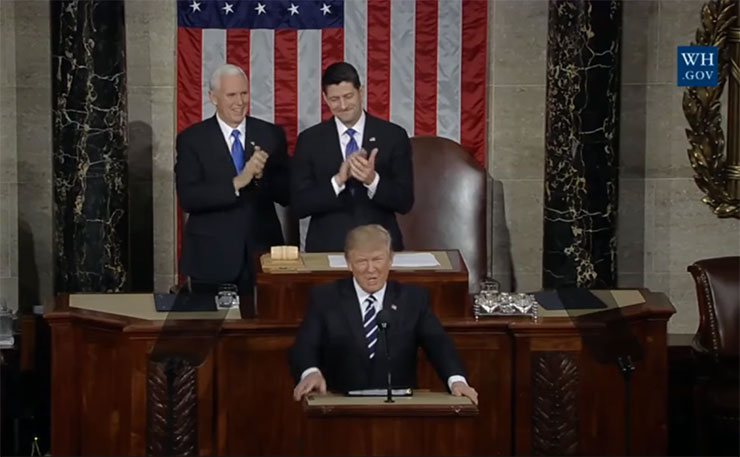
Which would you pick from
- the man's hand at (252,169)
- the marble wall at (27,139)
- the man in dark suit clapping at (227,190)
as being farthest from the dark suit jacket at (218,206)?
the marble wall at (27,139)

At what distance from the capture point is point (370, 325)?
7.91 m

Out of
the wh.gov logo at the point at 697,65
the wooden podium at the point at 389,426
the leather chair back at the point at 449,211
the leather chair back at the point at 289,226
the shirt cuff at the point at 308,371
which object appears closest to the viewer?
the wooden podium at the point at 389,426

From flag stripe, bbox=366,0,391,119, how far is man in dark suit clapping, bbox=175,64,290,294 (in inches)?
75.2

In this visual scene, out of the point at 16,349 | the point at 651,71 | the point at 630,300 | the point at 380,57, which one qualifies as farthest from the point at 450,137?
the point at 16,349

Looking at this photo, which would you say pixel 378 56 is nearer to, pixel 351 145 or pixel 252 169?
pixel 351 145

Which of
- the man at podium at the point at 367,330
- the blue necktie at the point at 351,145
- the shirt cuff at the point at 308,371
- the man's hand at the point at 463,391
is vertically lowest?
the man's hand at the point at 463,391

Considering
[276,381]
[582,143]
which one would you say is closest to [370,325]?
[276,381]

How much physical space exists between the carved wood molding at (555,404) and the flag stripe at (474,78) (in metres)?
3.27

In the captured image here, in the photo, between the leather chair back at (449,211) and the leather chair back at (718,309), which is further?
the leather chair back at (449,211)

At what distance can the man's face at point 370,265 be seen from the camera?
7.79 m

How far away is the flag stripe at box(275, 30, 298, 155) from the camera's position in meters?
11.8

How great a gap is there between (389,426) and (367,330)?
2.89 feet

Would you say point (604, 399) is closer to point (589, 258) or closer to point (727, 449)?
point (727, 449)

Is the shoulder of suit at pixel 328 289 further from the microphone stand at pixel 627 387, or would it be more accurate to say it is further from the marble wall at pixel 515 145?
the marble wall at pixel 515 145
